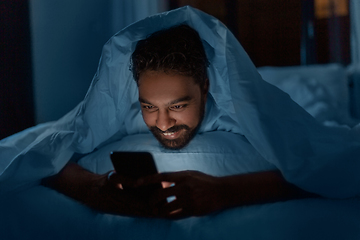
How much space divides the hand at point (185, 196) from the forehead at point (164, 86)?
23cm

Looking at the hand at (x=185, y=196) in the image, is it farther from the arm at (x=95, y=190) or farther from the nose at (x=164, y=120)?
the nose at (x=164, y=120)

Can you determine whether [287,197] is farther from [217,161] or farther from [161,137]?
[161,137]

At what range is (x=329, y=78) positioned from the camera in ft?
4.23

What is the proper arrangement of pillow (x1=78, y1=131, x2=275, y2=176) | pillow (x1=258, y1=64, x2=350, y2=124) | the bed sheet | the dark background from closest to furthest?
the bed sheet < pillow (x1=78, y1=131, x2=275, y2=176) < pillow (x1=258, y1=64, x2=350, y2=124) < the dark background

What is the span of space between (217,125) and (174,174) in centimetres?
36

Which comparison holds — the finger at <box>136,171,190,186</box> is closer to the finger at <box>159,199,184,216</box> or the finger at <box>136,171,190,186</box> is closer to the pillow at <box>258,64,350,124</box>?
the finger at <box>159,199,184,216</box>

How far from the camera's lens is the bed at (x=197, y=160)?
1.57 feet

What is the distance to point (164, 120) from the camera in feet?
2.29

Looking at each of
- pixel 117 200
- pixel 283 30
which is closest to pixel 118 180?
pixel 117 200

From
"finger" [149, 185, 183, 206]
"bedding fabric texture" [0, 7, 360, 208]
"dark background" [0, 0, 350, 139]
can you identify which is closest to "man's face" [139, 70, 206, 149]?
"bedding fabric texture" [0, 7, 360, 208]

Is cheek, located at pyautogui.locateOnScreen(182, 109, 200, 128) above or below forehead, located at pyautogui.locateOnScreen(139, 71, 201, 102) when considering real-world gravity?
below

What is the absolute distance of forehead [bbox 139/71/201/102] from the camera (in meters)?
0.70

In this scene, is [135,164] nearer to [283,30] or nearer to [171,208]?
[171,208]

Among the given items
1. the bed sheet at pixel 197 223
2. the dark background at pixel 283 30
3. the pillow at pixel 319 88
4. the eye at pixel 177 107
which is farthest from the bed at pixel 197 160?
the dark background at pixel 283 30
